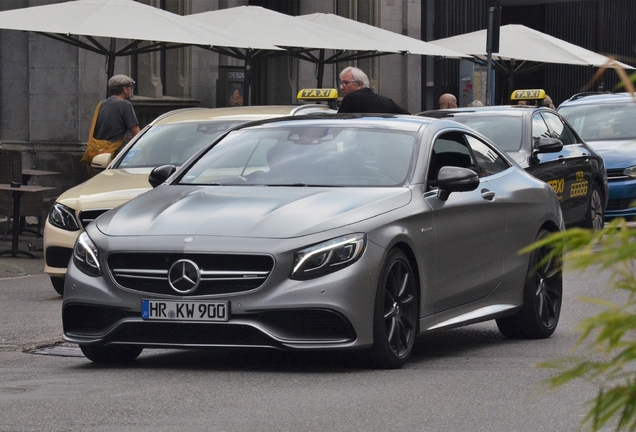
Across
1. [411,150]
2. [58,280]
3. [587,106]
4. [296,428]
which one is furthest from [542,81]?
[296,428]

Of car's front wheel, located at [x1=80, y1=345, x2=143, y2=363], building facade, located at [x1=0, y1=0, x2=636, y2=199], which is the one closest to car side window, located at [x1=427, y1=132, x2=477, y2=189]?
car's front wheel, located at [x1=80, y1=345, x2=143, y2=363]

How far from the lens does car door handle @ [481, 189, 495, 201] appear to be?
345 inches

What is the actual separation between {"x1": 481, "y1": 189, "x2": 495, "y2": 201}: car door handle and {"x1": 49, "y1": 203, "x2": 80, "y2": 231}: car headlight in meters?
4.14

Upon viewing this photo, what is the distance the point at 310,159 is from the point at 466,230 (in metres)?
1.05

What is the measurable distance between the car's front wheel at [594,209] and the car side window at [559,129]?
64 cm

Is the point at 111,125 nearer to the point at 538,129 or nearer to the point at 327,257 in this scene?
the point at 538,129

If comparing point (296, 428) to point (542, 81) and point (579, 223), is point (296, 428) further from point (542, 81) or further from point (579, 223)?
point (542, 81)

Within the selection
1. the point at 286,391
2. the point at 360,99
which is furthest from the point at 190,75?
the point at 286,391

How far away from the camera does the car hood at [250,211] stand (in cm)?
721

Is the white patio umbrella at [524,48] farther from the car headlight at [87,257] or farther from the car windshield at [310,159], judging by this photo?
the car headlight at [87,257]

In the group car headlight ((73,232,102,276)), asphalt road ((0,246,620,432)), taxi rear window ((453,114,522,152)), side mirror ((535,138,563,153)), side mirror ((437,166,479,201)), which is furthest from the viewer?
taxi rear window ((453,114,522,152))

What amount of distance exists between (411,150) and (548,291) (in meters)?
1.71

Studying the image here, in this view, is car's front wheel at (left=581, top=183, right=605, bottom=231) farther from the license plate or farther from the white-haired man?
the license plate

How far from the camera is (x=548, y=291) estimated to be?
9.38 metres
